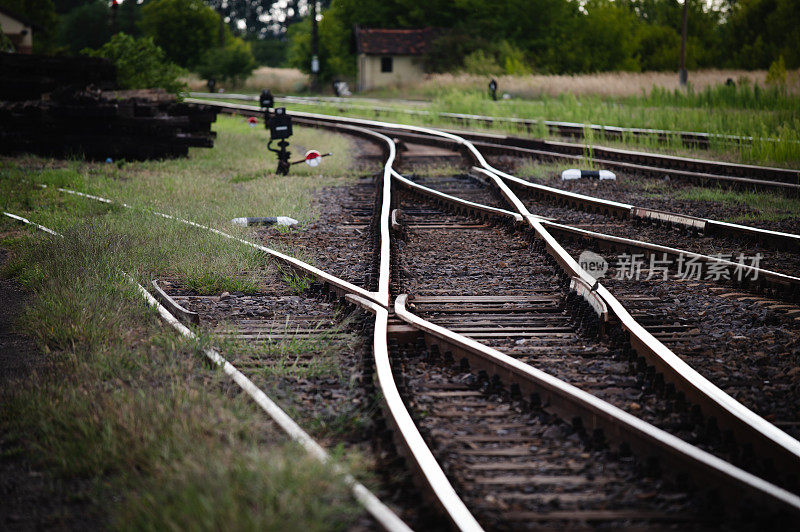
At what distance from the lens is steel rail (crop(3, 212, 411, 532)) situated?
102 inches

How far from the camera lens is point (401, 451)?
3.23 m

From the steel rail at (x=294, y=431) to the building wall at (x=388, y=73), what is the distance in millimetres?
51096

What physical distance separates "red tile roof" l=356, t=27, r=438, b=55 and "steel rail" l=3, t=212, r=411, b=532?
5077cm

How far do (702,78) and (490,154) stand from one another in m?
20.8

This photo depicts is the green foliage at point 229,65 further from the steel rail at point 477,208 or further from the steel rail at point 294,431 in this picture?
the steel rail at point 294,431

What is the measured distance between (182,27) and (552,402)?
6866 cm

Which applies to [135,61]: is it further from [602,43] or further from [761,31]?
[761,31]

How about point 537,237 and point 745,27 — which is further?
point 745,27

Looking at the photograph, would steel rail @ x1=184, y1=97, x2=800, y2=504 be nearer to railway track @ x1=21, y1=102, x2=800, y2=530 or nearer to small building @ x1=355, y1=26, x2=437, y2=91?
railway track @ x1=21, y1=102, x2=800, y2=530

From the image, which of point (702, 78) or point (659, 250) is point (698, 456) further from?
point (702, 78)

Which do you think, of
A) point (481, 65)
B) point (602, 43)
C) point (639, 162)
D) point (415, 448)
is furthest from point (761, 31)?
point (415, 448)

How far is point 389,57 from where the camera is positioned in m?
54.5

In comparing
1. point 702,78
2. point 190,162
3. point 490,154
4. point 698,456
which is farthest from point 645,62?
point 698,456

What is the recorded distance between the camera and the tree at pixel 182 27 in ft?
213
